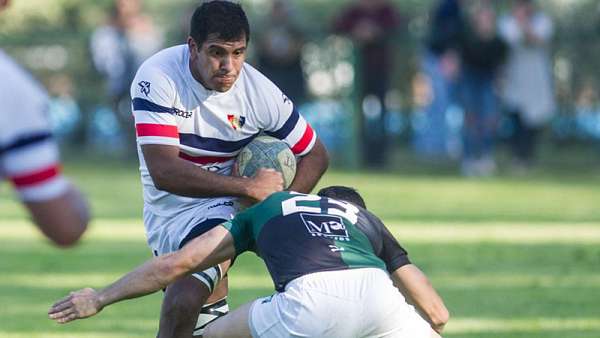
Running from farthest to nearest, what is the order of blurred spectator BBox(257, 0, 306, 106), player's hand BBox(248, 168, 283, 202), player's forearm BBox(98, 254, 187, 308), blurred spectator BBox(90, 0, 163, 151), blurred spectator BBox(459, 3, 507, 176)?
blurred spectator BBox(90, 0, 163, 151), blurred spectator BBox(257, 0, 306, 106), blurred spectator BBox(459, 3, 507, 176), player's hand BBox(248, 168, 283, 202), player's forearm BBox(98, 254, 187, 308)

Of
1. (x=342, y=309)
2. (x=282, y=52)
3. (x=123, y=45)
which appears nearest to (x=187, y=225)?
(x=342, y=309)

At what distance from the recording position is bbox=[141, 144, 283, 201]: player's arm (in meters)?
7.75

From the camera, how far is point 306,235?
22.3 feet

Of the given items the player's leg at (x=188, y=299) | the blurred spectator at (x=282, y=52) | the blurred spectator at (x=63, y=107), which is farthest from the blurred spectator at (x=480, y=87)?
the player's leg at (x=188, y=299)

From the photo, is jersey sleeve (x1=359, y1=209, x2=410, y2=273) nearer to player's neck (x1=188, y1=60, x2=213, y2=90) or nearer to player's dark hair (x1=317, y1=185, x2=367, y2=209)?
player's dark hair (x1=317, y1=185, x2=367, y2=209)

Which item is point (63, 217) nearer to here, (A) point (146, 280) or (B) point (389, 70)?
(A) point (146, 280)

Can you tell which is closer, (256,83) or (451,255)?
(256,83)

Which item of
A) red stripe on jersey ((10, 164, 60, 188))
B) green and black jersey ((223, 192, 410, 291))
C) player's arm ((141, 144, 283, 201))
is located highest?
red stripe on jersey ((10, 164, 60, 188))

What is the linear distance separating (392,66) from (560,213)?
7753mm

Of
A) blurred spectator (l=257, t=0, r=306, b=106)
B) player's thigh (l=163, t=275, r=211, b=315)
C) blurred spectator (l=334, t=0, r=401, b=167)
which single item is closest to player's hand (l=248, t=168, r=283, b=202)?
player's thigh (l=163, t=275, r=211, b=315)

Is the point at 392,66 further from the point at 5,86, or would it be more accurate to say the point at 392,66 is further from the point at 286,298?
the point at 5,86

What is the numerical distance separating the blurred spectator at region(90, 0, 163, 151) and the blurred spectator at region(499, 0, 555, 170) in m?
5.27

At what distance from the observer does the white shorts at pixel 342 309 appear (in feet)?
21.6

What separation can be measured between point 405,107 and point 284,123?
16960 mm
